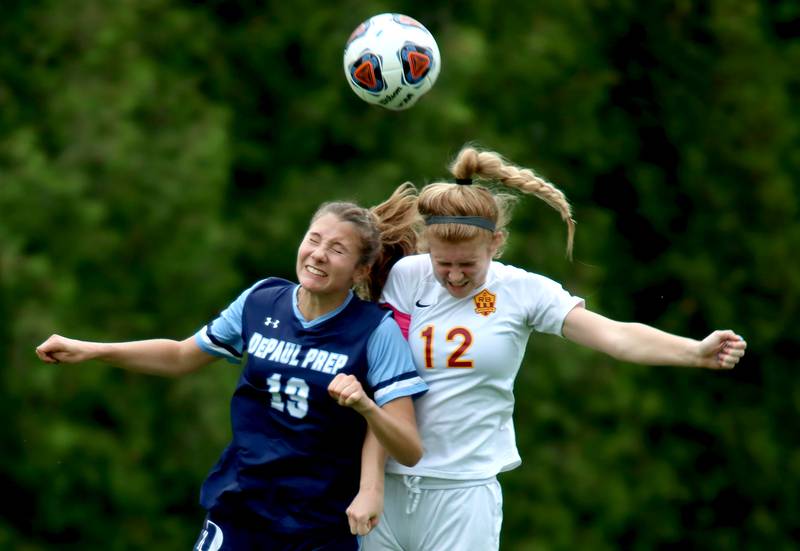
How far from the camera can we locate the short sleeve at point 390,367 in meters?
4.78

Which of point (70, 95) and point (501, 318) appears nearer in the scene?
point (501, 318)

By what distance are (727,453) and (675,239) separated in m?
2.07

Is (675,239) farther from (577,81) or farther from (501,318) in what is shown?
(501,318)

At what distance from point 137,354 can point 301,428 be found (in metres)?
0.74

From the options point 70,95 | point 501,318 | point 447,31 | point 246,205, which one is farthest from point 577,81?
point 501,318

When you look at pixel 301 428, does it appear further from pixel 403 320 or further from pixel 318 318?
pixel 403 320

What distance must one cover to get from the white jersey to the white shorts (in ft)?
0.17

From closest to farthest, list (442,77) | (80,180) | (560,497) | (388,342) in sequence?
(388,342)
(80,180)
(442,77)
(560,497)

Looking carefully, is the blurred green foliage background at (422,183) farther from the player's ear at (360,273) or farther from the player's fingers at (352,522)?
the player's fingers at (352,522)

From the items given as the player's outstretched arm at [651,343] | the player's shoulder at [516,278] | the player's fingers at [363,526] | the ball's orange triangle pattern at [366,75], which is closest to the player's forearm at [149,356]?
the player's fingers at [363,526]

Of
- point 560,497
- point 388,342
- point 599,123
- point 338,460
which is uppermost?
point 599,123

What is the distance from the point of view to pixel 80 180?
1070 centimetres

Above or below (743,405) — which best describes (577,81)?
above

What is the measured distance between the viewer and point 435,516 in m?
5.10
